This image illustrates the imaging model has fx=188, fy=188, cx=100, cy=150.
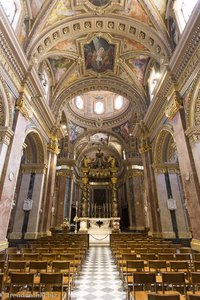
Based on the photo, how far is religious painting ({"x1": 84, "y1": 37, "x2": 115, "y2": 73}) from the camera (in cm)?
1275

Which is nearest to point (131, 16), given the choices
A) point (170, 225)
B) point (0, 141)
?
point (0, 141)

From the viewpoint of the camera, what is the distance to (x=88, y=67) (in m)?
14.4

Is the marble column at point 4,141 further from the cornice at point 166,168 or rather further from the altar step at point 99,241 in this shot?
the altar step at point 99,241

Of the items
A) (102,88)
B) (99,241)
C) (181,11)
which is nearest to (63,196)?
→ (99,241)

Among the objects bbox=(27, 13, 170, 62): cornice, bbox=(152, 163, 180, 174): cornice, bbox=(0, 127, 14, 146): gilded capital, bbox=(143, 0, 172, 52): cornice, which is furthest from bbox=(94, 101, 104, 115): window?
bbox=(0, 127, 14, 146): gilded capital

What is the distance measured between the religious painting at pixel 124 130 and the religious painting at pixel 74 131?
4204 millimetres

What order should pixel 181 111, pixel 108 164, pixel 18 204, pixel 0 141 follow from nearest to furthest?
1. pixel 0 141
2. pixel 181 111
3. pixel 18 204
4. pixel 108 164

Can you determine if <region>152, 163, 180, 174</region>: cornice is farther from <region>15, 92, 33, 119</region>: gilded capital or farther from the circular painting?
the circular painting

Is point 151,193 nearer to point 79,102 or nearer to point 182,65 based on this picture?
point 182,65

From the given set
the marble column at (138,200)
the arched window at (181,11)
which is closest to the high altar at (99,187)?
the marble column at (138,200)

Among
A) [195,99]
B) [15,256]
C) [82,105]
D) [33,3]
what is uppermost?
[82,105]

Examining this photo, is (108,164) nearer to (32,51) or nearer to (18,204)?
(18,204)

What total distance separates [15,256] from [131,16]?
40.4 ft

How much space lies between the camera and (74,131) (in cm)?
2297
